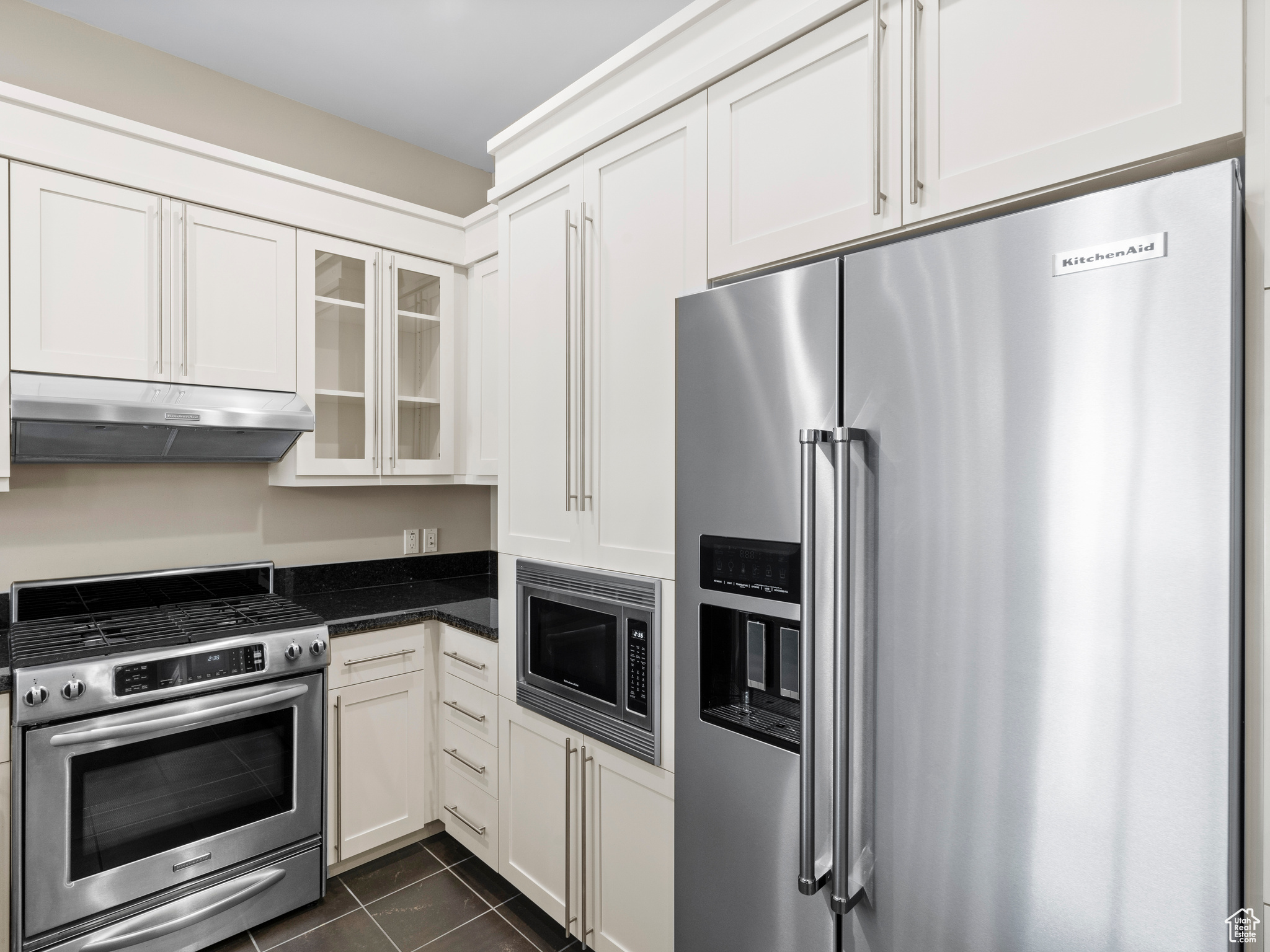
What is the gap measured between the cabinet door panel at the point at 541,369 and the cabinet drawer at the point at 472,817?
2.90 feet

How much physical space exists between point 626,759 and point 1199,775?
3.78ft

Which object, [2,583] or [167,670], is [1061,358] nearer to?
[167,670]

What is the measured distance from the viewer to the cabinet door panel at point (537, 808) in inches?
72.3

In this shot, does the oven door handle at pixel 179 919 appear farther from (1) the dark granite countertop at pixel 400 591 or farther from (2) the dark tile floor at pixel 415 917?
(1) the dark granite countertop at pixel 400 591

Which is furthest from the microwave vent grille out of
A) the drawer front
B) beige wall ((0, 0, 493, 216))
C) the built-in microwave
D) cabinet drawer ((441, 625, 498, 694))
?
beige wall ((0, 0, 493, 216))

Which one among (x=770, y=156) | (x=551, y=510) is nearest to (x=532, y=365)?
(x=551, y=510)

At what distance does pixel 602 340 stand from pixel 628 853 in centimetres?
128

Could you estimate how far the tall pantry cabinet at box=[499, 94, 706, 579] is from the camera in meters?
1.55

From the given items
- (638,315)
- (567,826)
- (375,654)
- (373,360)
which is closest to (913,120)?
(638,315)

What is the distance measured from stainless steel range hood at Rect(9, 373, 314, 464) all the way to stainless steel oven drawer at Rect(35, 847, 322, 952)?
1332 mm

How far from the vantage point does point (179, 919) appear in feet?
6.10

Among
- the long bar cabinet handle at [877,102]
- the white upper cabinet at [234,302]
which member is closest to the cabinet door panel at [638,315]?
the long bar cabinet handle at [877,102]

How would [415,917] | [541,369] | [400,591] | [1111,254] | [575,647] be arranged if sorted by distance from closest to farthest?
[1111,254], [575,647], [541,369], [415,917], [400,591]

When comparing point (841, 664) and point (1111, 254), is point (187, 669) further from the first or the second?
point (1111, 254)
